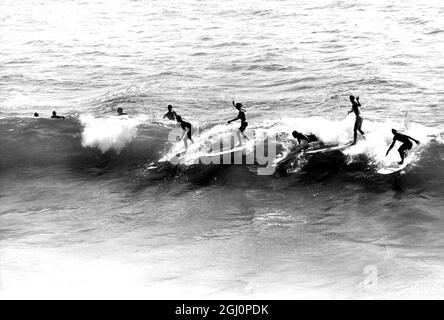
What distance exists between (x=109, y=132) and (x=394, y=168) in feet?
33.9

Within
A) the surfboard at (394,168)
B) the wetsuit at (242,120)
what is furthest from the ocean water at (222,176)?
the wetsuit at (242,120)

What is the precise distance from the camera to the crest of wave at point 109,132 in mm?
22077

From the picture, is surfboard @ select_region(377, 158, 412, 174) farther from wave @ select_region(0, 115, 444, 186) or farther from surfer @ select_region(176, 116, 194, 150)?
surfer @ select_region(176, 116, 194, 150)

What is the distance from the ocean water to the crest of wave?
75 mm

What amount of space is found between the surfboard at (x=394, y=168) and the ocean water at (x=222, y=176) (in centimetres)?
Answer: 24

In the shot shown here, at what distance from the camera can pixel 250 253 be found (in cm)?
1438

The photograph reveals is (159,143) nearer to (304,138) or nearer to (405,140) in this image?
(304,138)

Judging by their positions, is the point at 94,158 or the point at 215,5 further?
the point at 215,5

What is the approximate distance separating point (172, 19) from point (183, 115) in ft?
79.4

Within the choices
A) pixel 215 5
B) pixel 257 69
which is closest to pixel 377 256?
pixel 257 69

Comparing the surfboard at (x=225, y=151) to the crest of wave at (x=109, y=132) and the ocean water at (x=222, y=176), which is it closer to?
the ocean water at (x=222, y=176)

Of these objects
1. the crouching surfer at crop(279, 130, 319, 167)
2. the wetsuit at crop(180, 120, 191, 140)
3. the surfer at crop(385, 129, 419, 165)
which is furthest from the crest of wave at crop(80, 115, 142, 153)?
the surfer at crop(385, 129, 419, 165)
